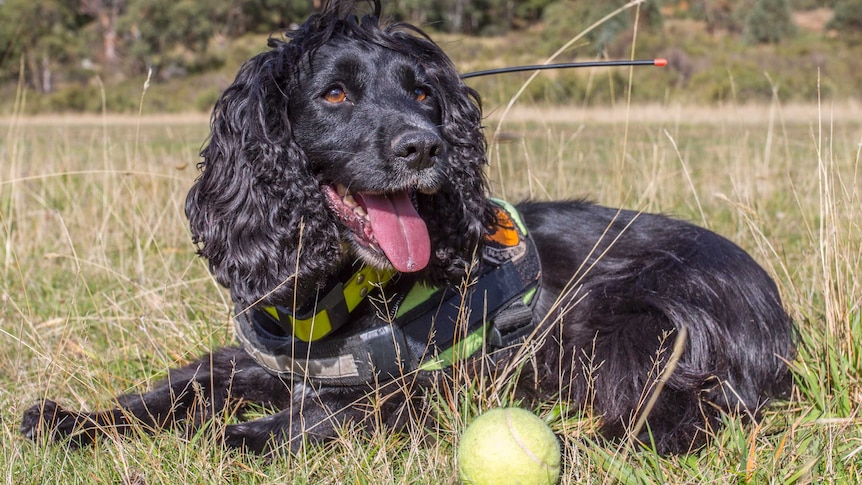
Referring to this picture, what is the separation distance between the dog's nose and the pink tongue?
0.55 ft

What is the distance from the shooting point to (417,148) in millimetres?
2213

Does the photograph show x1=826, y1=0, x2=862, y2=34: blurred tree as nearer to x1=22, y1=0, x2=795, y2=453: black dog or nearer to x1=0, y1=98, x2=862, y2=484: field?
x1=0, y1=98, x2=862, y2=484: field

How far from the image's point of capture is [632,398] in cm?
249

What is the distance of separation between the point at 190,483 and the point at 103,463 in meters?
0.31

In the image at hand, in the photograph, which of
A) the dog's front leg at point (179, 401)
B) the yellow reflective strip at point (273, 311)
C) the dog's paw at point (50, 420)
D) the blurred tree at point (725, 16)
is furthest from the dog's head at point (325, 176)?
the blurred tree at point (725, 16)

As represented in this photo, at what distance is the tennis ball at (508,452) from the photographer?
181 cm

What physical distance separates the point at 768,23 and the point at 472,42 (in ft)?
46.8

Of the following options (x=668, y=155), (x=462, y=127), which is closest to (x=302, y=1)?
(x=668, y=155)

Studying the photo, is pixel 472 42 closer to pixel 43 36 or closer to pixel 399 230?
pixel 43 36

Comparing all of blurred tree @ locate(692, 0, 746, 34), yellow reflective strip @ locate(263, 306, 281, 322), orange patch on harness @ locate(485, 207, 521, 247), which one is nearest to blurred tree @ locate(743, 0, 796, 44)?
blurred tree @ locate(692, 0, 746, 34)

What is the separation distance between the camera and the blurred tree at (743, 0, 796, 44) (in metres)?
34.9

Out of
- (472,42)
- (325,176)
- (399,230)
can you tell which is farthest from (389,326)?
(472,42)

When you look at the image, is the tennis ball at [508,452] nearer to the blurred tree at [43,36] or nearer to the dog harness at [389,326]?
the dog harness at [389,326]

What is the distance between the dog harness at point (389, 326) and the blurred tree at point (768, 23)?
1444 inches
